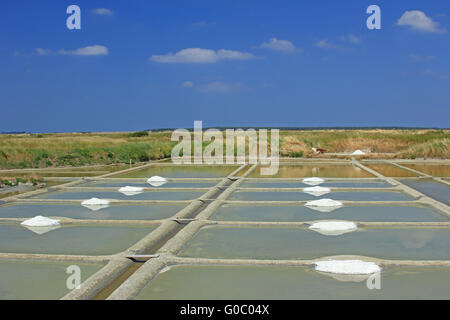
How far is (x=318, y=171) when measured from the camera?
1133 cm

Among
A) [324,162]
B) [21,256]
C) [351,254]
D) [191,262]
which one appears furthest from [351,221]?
[324,162]

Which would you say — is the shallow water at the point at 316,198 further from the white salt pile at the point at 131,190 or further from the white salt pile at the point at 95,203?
the white salt pile at the point at 95,203

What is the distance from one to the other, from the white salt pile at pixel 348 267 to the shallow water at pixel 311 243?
1.26 ft

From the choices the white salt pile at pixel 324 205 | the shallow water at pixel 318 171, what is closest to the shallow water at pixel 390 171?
the shallow water at pixel 318 171

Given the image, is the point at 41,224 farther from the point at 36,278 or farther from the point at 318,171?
the point at 318,171

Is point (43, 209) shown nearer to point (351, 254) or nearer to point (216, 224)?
point (216, 224)

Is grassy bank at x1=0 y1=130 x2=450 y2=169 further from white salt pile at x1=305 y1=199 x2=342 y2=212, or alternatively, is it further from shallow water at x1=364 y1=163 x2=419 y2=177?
white salt pile at x1=305 y1=199 x2=342 y2=212

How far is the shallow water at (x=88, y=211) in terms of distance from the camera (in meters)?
5.97

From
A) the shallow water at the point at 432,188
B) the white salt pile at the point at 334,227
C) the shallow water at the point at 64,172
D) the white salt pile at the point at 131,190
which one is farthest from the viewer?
the shallow water at the point at 64,172

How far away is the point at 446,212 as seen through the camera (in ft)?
18.8

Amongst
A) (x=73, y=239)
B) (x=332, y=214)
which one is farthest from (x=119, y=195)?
(x=332, y=214)

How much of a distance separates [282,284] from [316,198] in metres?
3.94
